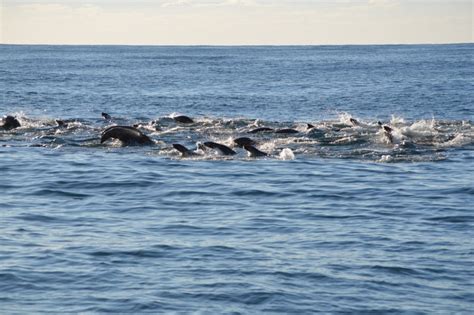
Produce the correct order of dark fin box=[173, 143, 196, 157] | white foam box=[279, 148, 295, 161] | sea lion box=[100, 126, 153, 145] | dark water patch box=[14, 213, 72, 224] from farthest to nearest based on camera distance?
sea lion box=[100, 126, 153, 145] < dark fin box=[173, 143, 196, 157] < white foam box=[279, 148, 295, 161] < dark water patch box=[14, 213, 72, 224]

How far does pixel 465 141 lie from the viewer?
102 ft

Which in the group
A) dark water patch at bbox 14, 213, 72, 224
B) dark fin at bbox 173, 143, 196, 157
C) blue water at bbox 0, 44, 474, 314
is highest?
dark fin at bbox 173, 143, 196, 157

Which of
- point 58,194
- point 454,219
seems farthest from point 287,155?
point 454,219

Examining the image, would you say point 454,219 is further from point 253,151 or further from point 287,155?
point 253,151

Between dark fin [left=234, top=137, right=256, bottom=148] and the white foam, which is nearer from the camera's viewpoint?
the white foam

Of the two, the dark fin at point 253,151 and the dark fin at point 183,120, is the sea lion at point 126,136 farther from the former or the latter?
the dark fin at point 183,120

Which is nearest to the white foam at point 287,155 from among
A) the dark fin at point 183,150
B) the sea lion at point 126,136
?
the dark fin at point 183,150

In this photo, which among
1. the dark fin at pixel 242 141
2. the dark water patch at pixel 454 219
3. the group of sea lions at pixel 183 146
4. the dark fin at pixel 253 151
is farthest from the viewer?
the dark fin at pixel 242 141

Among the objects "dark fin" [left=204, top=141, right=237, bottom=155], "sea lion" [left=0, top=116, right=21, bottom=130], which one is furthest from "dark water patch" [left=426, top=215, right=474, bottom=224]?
"sea lion" [left=0, top=116, right=21, bottom=130]

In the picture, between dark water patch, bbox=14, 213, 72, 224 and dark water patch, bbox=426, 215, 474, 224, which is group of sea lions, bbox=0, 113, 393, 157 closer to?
dark water patch, bbox=14, 213, 72, 224

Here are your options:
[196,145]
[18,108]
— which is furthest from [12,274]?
[18,108]

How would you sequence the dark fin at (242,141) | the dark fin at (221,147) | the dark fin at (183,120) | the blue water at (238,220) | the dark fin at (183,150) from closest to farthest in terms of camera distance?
the blue water at (238,220), the dark fin at (183,150), the dark fin at (221,147), the dark fin at (242,141), the dark fin at (183,120)

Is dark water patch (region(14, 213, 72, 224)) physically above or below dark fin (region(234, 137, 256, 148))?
below

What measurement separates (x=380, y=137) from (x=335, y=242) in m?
14.9
